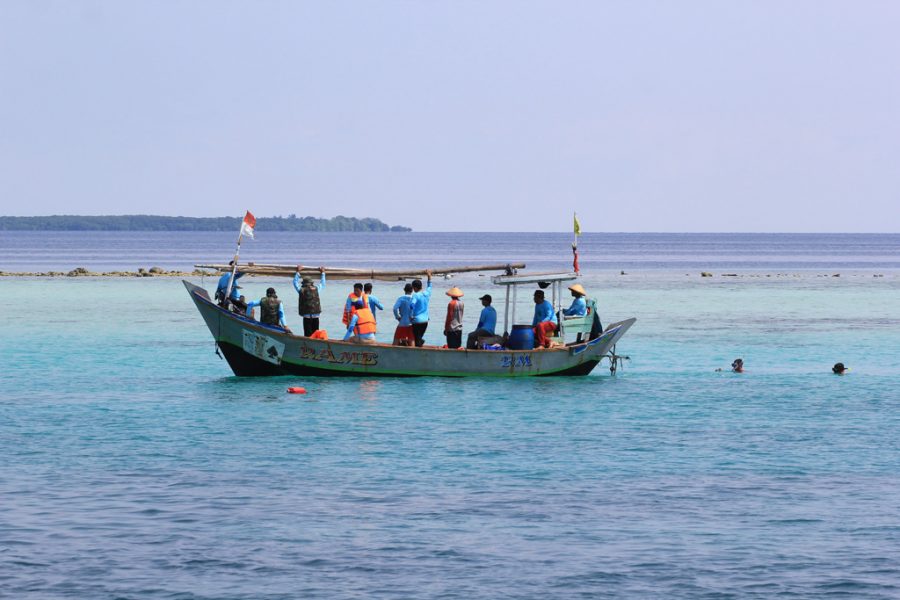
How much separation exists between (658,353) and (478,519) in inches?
913

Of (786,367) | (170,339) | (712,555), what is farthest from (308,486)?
(170,339)

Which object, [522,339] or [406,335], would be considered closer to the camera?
[406,335]

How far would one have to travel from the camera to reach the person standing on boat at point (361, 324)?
2788cm

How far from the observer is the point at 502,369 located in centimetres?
2811

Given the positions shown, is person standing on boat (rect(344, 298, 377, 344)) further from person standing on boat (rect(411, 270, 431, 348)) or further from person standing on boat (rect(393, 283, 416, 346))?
person standing on boat (rect(411, 270, 431, 348))

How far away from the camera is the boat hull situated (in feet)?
90.4

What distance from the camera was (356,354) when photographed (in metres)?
27.8

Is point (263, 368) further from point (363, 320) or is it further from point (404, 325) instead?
point (404, 325)

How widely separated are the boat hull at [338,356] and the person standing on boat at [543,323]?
0.36 meters

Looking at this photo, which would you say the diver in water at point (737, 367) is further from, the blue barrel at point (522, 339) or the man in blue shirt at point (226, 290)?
the man in blue shirt at point (226, 290)

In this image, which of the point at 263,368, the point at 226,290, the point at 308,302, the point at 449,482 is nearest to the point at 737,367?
the point at 308,302

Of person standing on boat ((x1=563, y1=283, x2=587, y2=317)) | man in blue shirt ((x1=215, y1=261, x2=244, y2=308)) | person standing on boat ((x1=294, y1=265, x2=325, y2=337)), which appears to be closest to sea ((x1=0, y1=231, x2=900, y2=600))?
person standing on boat ((x1=294, y1=265, x2=325, y2=337))

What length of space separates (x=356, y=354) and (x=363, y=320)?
2.44ft

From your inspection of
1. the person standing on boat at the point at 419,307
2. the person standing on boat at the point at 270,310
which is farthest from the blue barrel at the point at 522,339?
the person standing on boat at the point at 270,310
